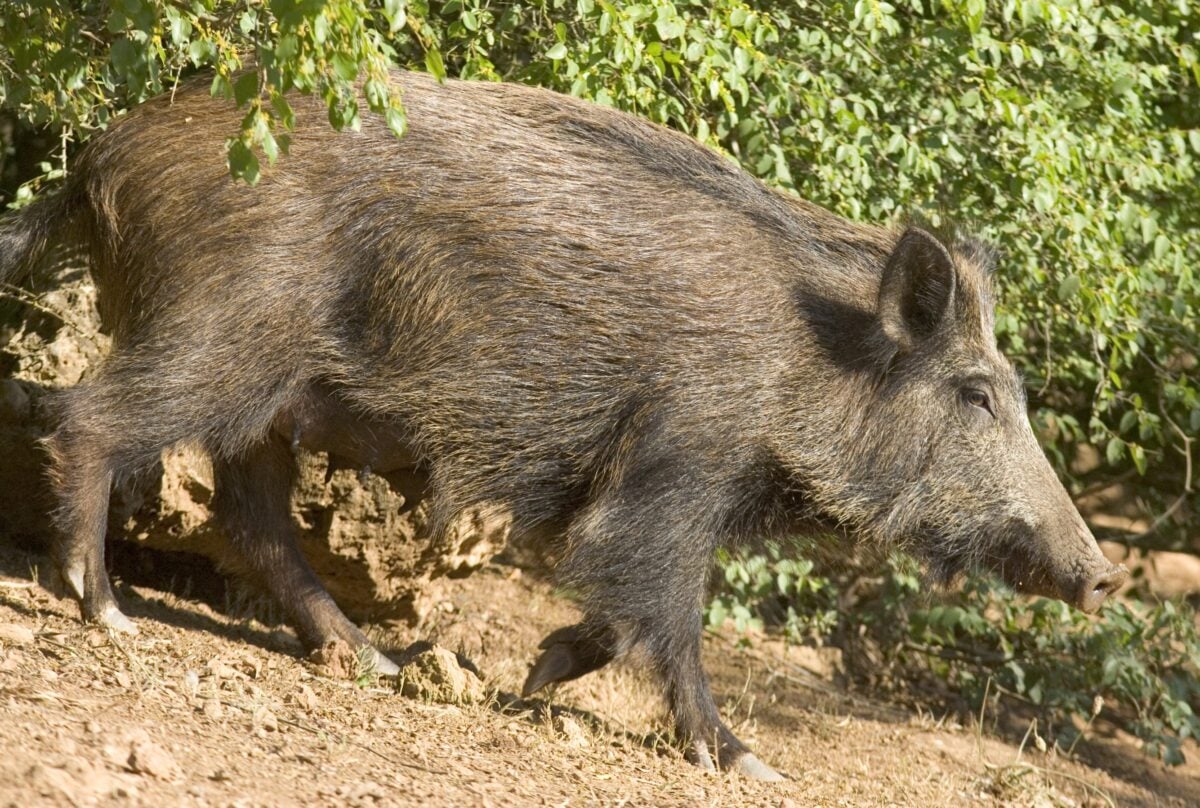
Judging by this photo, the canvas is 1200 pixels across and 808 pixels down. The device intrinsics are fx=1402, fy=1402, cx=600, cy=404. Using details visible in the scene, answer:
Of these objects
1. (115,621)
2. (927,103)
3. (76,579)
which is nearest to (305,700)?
(115,621)

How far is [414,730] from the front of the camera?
4.23 m

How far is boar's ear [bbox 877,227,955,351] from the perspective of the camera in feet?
16.0

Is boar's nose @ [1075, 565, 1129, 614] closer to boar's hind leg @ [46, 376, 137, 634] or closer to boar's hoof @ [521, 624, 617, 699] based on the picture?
boar's hoof @ [521, 624, 617, 699]

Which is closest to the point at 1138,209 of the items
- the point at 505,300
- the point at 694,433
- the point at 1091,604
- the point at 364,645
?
the point at 1091,604

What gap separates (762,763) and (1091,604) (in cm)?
129

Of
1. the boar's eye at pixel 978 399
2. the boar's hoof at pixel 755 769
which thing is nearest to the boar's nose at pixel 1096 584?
the boar's eye at pixel 978 399

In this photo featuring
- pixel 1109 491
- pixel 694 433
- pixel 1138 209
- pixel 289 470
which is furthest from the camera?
pixel 1109 491

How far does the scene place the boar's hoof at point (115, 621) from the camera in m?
4.58

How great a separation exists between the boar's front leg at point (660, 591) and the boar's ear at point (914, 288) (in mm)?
969

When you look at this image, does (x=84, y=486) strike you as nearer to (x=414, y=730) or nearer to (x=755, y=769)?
(x=414, y=730)

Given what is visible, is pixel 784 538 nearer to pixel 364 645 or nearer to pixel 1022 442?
pixel 1022 442

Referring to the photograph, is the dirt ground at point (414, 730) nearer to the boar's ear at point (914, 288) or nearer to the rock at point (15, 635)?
the rock at point (15, 635)

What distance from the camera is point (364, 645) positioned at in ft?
17.3

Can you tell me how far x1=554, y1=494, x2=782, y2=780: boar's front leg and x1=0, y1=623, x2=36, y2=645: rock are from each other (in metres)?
1.72
